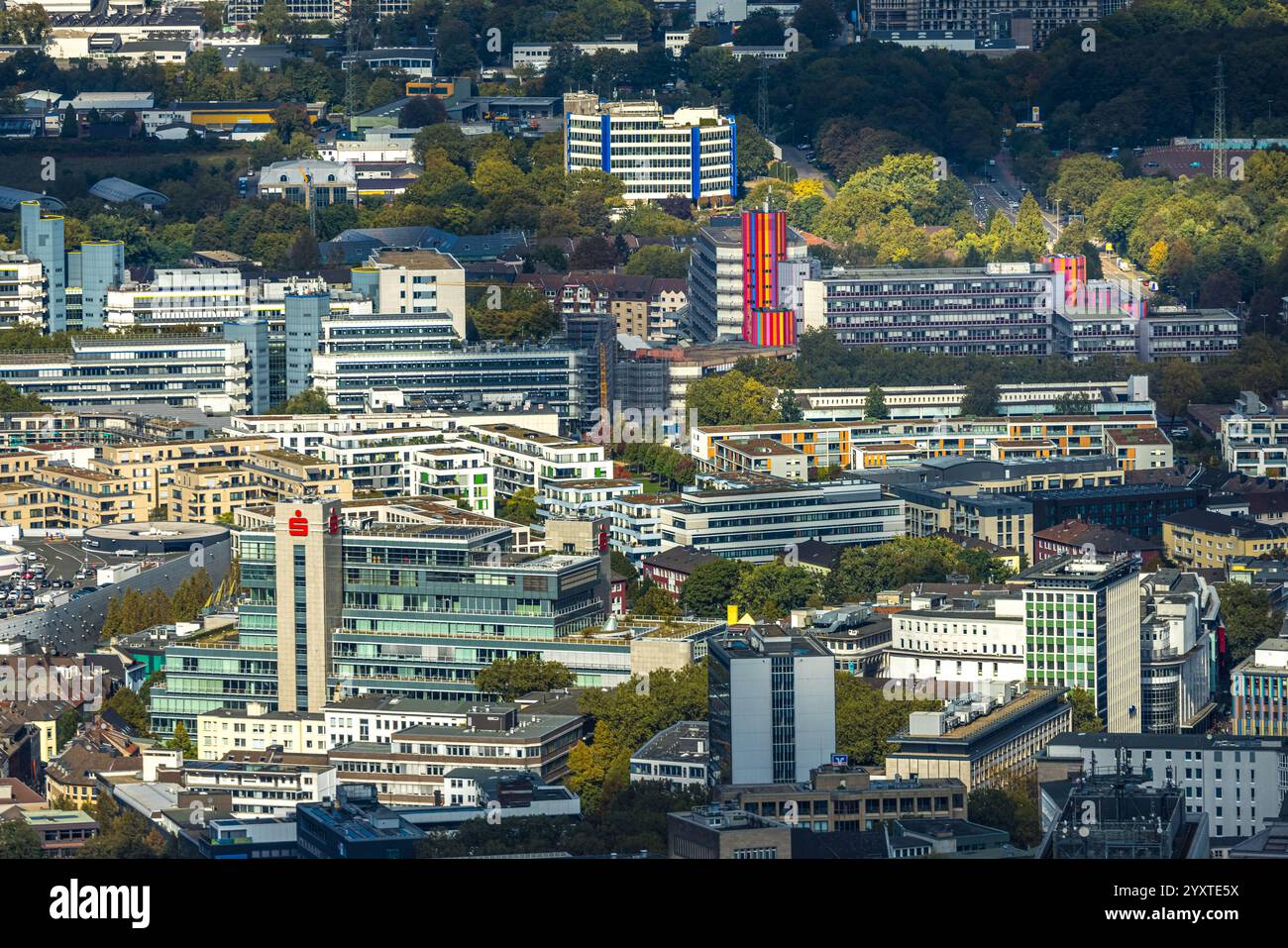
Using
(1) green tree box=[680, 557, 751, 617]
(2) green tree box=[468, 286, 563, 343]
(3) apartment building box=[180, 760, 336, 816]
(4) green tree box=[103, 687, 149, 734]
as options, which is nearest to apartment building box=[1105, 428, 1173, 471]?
(2) green tree box=[468, 286, 563, 343]

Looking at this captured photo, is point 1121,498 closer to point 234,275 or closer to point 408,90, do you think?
point 234,275

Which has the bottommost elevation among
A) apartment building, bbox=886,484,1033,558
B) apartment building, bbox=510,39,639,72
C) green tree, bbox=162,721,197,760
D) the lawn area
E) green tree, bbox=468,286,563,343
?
green tree, bbox=162,721,197,760

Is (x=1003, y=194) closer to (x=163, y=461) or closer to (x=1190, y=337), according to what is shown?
(x=1190, y=337)

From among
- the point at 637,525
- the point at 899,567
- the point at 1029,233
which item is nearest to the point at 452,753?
the point at 899,567

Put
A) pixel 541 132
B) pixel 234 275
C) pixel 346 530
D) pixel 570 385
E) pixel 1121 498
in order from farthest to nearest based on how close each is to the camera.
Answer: pixel 541 132
pixel 234 275
pixel 570 385
pixel 1121 498
pixel 346 530

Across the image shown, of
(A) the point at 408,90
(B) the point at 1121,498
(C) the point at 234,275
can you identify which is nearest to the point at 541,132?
(A) the point at 408,90

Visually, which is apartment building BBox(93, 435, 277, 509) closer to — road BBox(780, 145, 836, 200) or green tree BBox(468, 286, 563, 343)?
green tree BBox(468, 286, 563, 343)
